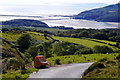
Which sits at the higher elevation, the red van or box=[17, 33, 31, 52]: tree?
the red van

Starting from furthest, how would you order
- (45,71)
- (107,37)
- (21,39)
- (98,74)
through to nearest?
(107,37)
(21,39)
(45,71)
(98,74)

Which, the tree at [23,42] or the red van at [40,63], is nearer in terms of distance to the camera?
the red van at [40,63]

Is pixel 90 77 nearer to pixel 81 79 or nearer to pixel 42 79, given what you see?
pixel 81 79

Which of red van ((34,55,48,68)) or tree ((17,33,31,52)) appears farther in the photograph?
tree ((17,33,31,52))

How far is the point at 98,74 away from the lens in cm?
1756

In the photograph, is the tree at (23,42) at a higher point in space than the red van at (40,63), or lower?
lower

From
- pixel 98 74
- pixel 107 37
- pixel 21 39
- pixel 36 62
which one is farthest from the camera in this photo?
pixel 107 37

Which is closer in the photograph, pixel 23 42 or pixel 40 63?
pixel 40 63

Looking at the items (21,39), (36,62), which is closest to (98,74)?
(36,62)

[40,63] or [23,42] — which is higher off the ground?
[40,63]

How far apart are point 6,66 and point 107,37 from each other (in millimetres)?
101275

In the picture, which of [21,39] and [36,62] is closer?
[36,62]

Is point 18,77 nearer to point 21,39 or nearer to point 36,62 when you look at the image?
point 36,62

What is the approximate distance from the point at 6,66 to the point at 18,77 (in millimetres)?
6722
